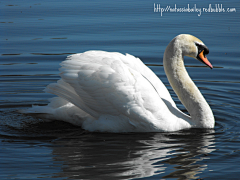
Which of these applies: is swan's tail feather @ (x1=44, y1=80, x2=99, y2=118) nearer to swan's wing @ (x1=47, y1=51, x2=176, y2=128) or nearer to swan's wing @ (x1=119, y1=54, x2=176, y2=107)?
swan's wing @ (x1=47, y1=51, x2=176, y2=128)

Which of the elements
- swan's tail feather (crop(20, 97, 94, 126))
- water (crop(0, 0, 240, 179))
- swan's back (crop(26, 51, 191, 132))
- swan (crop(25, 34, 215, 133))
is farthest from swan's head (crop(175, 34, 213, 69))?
swan's tail feather (crop(20, 97, 94, 126))

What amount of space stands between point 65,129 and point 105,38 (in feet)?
22.8

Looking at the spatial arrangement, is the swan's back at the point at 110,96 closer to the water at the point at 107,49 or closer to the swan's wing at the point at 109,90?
the swan's wing at the point at 109,90

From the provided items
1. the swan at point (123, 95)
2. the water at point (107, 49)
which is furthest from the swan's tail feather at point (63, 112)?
the water at point (107, 49)

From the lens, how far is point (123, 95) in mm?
7070

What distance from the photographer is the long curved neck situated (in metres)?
7.64

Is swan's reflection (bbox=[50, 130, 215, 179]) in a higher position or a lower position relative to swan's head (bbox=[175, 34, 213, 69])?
lower

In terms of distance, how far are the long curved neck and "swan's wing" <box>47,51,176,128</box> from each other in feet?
1.99

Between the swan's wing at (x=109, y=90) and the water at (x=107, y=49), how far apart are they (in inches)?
17.5

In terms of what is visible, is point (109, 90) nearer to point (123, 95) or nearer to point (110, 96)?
point (110, 96)

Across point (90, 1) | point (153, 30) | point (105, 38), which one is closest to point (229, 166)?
point (105, 38)

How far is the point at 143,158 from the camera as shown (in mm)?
6348

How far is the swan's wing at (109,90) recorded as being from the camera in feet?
23.2

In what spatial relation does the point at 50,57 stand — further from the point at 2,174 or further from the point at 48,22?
the point at 2,174
